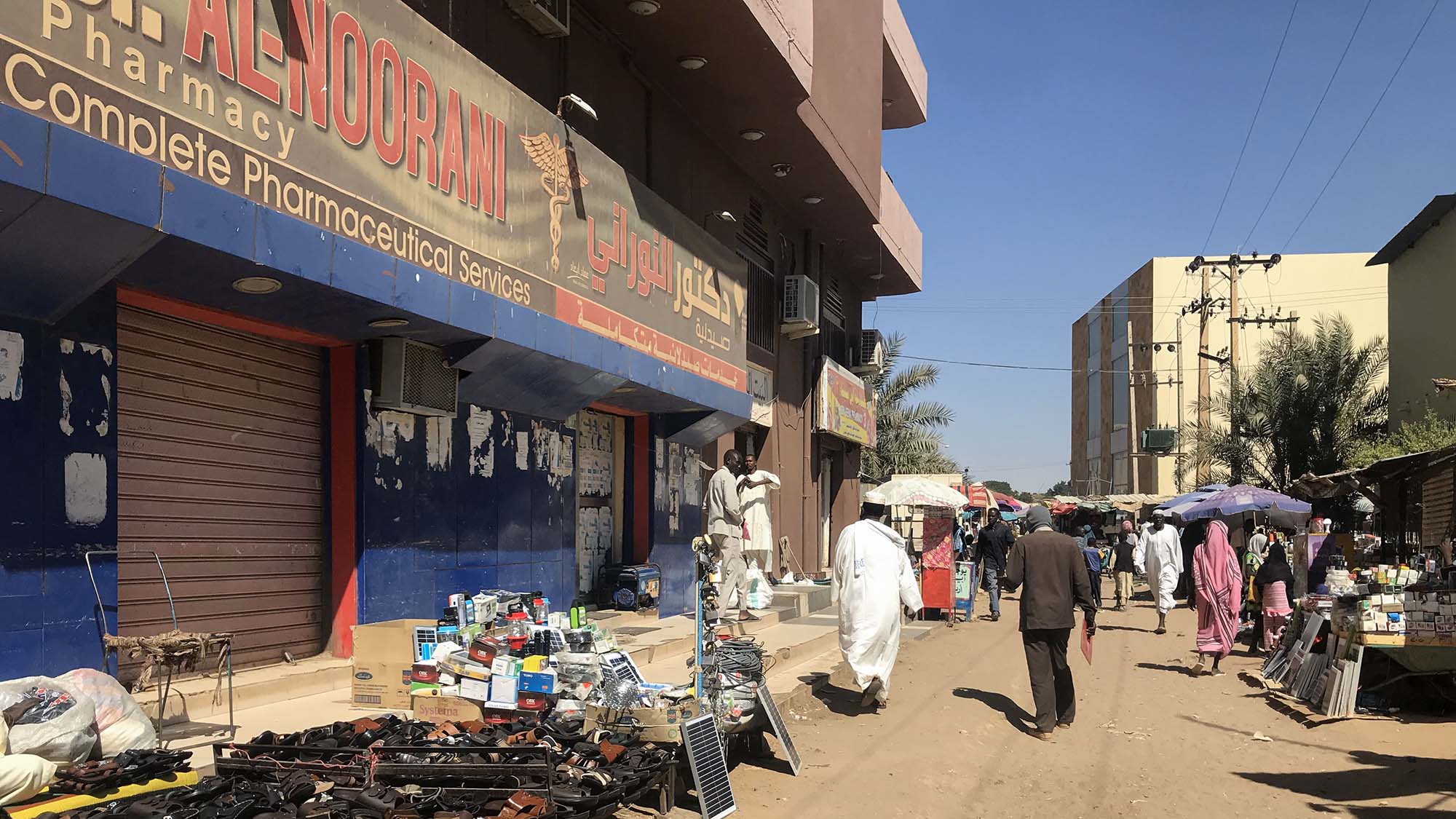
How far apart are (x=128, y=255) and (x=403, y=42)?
3.02 meters

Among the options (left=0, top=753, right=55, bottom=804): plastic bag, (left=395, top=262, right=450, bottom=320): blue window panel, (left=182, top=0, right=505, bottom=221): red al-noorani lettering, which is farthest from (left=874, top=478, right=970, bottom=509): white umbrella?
(left=0, top=753, right=55, bottom=804): plastic bag

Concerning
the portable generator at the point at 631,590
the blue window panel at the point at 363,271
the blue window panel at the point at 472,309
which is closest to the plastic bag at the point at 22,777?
the blue window panel at the point at 363,271

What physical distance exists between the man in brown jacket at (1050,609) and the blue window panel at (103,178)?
7.13m

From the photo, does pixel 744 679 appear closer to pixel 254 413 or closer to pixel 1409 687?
pixel 254 413

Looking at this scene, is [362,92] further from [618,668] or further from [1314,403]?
[1314,403]

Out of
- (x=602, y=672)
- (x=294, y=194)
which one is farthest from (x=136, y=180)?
(x=602, y=672)

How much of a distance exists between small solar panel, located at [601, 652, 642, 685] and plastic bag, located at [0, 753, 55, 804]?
10.5 feet

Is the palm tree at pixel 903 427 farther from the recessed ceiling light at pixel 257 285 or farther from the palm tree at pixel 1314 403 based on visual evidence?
the recessed ceiling light at pixel 257 285

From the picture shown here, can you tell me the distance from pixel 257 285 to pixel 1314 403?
1166 inches

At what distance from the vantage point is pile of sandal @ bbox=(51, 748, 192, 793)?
15.9 feet

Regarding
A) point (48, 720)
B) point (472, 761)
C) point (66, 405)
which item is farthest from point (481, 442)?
point (48, 720)

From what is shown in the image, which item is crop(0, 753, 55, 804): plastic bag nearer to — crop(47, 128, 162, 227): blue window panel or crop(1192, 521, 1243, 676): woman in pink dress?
crop(47, 128, 162, 227): blue window panel

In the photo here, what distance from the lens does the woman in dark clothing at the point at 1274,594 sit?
12.8m

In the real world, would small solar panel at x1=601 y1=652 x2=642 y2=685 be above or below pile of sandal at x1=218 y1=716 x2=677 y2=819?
above
